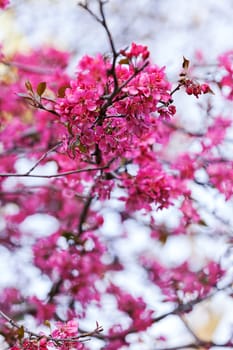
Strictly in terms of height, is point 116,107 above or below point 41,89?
below

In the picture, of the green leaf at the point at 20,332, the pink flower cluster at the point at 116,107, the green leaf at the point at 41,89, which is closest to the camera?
the green leaf at the point at 20,332

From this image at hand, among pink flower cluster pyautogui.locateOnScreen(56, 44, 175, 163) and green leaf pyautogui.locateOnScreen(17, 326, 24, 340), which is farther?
pink flower cluster pyautogui.locateOnScreen(56, 44, 175, 163)

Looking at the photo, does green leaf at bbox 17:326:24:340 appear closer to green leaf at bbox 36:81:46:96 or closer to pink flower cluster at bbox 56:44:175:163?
pink flower cluster at bbox 56:44:175:163

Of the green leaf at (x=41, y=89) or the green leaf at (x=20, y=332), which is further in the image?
the green leaf at (x=41, y=89)

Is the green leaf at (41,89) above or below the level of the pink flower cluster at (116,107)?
above

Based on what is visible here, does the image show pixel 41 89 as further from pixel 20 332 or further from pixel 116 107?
pixel 20 332

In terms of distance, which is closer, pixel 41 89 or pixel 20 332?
pixel 20 332

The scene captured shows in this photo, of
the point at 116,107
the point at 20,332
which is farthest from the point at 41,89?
the point at 20,332

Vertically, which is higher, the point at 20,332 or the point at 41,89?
the point at 41,89

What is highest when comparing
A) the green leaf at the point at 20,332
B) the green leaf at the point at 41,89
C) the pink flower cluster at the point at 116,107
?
the green leaf at the point at 41,89

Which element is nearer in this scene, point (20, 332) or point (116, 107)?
point (20, 332)

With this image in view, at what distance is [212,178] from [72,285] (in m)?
0.95

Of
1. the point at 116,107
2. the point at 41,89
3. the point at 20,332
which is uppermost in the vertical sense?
the point at 41,89

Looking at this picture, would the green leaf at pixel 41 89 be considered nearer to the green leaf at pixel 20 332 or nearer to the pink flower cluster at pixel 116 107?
the pink flower cluster at pixel 116 107
